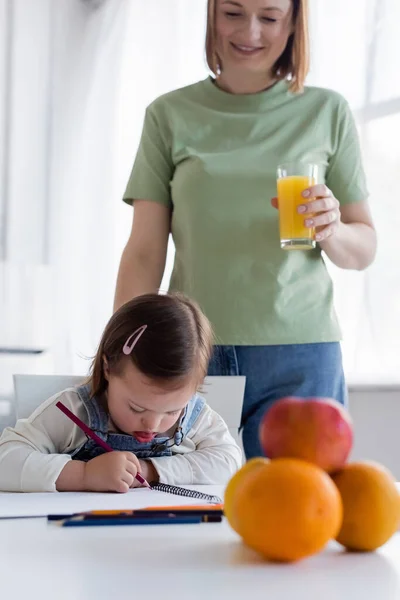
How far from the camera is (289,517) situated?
2.19 ft

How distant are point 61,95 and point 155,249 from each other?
1816mm

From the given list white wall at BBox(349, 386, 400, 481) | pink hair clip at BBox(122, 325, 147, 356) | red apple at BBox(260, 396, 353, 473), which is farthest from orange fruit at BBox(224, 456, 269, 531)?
white wall at BBox(349, 386, 400, 481)

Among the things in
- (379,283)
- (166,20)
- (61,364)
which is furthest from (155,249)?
(166,20)

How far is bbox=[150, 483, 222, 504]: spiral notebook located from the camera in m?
1.15

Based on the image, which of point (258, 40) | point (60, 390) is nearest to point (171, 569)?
point (60, 390)

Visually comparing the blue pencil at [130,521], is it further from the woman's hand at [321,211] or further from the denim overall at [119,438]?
the woman's hand at [321,211]

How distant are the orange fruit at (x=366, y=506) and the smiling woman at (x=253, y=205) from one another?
0.82 metres

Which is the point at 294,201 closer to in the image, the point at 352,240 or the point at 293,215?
the point at 293,215

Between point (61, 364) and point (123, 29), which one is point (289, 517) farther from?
point (123, 29)

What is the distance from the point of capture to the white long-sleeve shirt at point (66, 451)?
1.30 m

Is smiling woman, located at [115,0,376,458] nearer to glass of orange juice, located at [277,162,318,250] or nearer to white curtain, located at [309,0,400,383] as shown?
glass of orange juice, located at [277,162,318,250]

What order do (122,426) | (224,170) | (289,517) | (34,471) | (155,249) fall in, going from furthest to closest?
1. (155,249)
2. (224,170)
3. (122,426)
4. (34,471)
5. (289,517)

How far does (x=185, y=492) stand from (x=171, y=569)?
1.66ft

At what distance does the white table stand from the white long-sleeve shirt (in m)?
0.44
